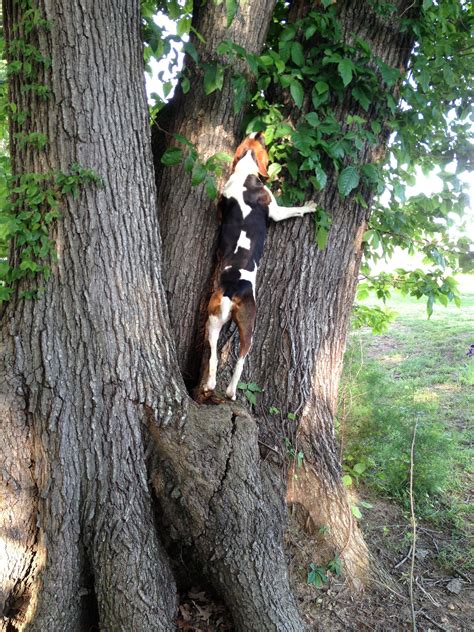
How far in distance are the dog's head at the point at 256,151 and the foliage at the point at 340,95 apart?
0.06 meters

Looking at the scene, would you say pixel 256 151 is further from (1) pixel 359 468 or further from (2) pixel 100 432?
(1) pixel 359 468

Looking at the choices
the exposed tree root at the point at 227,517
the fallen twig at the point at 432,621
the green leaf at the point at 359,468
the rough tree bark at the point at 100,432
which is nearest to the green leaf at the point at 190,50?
the rough tree bark at the point at 100,432

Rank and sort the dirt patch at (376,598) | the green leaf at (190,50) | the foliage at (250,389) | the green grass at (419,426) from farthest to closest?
the green grass at (419,426) → the foliage at (250,389) → the green leaf at (190,50) → the dirt patch at (376,598)

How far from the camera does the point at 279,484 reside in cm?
325

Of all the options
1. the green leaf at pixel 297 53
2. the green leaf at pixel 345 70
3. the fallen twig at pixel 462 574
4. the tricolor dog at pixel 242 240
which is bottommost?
the fallen twig at pixel 462 574

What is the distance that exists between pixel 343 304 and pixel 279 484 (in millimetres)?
1268

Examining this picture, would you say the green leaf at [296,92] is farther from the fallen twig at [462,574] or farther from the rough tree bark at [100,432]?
the fallen twig at [462,574]

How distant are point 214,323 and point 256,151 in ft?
3.60

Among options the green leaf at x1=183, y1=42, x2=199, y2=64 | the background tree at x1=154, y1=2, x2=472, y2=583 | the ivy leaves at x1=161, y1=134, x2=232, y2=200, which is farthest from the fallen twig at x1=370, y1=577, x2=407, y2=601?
the green leaf at x1=183, y1=42, x2=199, y2=64

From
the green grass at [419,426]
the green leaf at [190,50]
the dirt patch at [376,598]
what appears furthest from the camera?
the green grass at [419,426]

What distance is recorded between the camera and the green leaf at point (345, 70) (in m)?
2.95

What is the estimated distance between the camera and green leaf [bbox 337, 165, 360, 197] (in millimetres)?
3139

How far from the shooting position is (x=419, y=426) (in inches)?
189

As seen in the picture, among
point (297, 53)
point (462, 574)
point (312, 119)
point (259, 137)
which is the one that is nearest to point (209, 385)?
point (259, 137)
